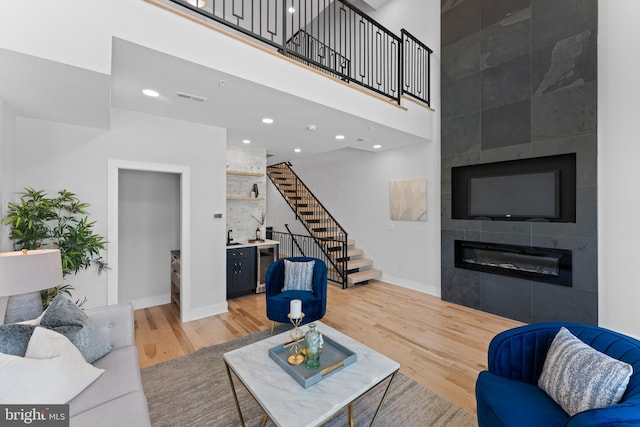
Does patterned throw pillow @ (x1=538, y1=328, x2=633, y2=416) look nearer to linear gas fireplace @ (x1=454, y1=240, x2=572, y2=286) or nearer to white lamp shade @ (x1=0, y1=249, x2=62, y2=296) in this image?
linear gas fireplace @ (x1=454, y1=240, x2=572, y2=286)

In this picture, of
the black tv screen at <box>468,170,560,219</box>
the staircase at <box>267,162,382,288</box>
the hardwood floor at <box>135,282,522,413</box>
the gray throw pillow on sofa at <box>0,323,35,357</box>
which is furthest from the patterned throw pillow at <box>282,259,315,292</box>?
the black tv screen at <box>468,170,560,219</box>

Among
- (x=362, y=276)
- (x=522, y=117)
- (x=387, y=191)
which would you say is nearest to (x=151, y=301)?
(x=362, y=276)

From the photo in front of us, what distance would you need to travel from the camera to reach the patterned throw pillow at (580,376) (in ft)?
4.12

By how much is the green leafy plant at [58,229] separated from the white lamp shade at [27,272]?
0.77m

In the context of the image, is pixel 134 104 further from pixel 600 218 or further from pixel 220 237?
pixel 600 218

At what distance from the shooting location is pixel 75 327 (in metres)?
1.78

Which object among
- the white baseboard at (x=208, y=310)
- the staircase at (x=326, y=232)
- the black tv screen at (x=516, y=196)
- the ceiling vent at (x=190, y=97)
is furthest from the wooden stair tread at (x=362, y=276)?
the ceiling vent at (x=190, y=97)

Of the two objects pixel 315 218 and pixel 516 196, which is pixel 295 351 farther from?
pixel 315 218

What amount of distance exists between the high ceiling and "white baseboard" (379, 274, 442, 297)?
2660 mm

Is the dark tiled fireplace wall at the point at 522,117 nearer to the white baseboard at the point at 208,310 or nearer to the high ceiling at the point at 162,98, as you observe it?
the high ceiling at the point at 162,98

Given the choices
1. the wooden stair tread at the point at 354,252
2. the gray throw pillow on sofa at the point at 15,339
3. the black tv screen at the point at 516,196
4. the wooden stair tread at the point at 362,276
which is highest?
the black tv screen at the point at 516,196

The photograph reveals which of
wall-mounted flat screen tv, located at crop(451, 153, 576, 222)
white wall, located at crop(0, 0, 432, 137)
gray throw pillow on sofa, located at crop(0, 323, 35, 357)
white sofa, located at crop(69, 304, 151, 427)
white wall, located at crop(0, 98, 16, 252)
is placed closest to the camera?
white sofa, located at crop(69, 304, 151, 427)

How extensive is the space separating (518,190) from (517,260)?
1.00 metres

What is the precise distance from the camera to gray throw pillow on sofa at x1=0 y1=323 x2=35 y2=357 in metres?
1.47
